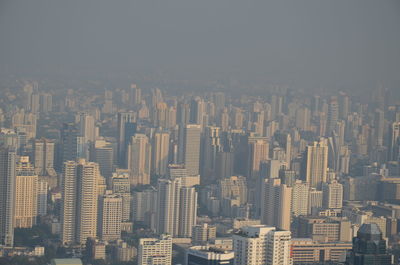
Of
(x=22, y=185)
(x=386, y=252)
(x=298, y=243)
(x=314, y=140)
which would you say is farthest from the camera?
(x=314, y=140)

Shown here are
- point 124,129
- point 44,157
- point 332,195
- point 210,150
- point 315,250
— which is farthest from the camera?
point 124,129

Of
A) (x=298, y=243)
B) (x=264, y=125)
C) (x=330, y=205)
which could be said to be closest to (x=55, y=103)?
(x=264, y=125)

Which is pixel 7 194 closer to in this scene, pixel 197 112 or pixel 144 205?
pixel 144 205

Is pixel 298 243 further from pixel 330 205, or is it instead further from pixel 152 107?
pixel 152 107

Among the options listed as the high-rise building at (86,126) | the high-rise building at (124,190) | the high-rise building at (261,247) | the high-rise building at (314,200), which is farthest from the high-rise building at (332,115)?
the high-rise building at (261,247)

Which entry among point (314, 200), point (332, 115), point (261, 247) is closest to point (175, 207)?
point (314, 200)

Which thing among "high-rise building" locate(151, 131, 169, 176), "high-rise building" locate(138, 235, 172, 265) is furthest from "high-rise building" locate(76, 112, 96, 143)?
"high-rise building" locate(138, 235, 172, 265)

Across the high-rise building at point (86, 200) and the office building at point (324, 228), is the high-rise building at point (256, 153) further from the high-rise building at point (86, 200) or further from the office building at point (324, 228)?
the high-rise building at point (86, 200)
